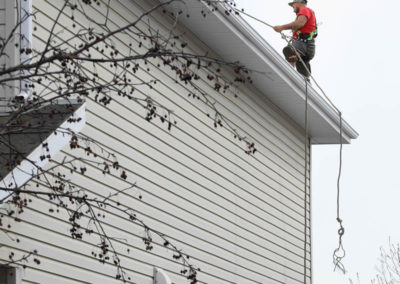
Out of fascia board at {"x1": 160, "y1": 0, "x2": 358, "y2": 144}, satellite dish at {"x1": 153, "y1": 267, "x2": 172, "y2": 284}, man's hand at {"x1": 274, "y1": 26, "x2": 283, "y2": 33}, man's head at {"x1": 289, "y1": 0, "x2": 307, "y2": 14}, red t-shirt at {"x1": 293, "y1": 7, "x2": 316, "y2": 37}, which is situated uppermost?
man's head at {"x1": 289, "y1": 0, "x2": 307, "y2": 14}

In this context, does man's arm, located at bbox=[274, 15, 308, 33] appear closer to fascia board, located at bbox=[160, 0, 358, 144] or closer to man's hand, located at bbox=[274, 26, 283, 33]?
man's hand, located at bbox=[274, 26, 283, 33]

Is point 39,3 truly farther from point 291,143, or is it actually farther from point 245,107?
point 291,143

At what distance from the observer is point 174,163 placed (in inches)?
597

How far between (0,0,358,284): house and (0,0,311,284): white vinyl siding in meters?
0.02

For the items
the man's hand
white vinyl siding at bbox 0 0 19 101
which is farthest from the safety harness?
white vinyl siding at bbox 0 0 19 101

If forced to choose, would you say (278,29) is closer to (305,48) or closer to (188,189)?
(305,48)

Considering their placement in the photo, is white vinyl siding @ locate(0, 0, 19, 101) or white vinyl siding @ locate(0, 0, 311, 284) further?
white vinyl siding @ locate(0, 0, 311, 284)

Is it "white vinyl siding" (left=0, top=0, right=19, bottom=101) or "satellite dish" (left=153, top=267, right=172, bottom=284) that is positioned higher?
"white vinyl siding" (left=0, top=0, right=19, bottom=101)

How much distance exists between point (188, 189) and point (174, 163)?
23.5 inches

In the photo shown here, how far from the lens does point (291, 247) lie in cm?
2003

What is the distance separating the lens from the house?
11203 mm

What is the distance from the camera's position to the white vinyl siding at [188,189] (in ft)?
39.5

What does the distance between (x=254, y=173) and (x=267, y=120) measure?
1300mm

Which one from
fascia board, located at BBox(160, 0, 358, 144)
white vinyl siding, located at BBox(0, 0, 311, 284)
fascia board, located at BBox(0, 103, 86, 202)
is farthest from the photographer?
fascia board, located at BBox(160, 0, 358, 144)
